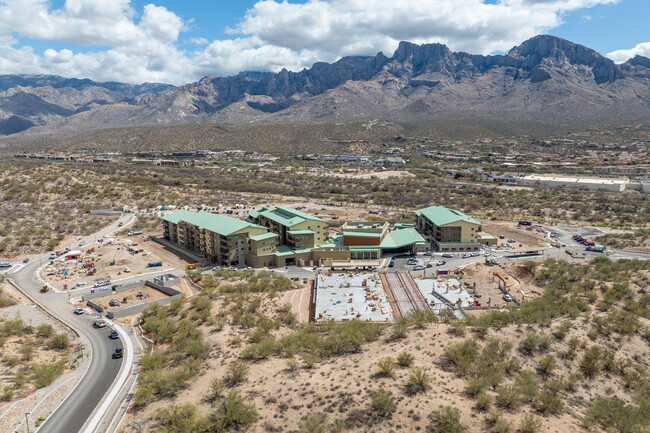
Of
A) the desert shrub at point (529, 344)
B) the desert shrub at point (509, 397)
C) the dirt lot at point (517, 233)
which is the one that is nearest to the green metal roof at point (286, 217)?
the dirt lot at point (517, 233)

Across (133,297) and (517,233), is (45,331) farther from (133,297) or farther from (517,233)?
(517,233)

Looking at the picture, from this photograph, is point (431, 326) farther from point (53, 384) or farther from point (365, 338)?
point (53, 384)

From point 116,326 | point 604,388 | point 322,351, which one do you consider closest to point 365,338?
point 322,351

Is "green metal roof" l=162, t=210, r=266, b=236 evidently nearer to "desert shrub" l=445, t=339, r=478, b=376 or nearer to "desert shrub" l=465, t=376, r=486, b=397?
"desert shrub" l=445, t=339, r=478, b=376

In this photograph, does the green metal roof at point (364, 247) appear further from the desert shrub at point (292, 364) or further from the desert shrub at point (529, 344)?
the desert shrub at point (292, 364)

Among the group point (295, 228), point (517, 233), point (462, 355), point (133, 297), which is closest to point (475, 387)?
point (462, 355)

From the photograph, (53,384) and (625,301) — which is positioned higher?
(625,301)
